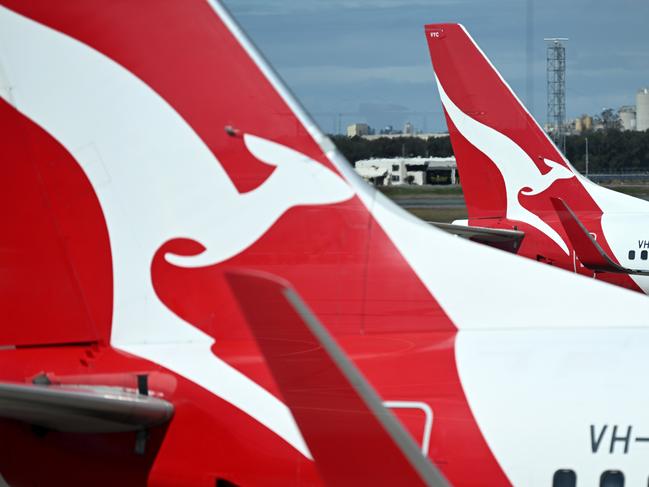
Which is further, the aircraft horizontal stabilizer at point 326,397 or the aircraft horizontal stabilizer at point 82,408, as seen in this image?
the aircraft horizontal stabilizer at point 82,408

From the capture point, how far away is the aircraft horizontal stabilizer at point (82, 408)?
13.6 ft

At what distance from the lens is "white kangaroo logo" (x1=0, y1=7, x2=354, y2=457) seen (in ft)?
17.1

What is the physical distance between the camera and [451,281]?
5195 mm

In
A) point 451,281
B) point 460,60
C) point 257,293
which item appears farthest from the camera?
point 460,60

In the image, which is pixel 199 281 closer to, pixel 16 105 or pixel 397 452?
pixel 16 105

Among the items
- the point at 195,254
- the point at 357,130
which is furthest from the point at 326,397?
the point at 357,130

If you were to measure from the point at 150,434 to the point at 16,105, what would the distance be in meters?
1.83

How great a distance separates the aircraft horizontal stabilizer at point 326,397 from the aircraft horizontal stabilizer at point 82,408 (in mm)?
880

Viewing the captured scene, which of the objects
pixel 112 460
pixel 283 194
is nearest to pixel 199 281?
pixel 283 194

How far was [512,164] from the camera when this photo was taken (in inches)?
759

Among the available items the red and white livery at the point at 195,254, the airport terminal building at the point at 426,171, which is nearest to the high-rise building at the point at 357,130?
the red and white livery at the point at 195,254

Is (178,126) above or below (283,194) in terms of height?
above

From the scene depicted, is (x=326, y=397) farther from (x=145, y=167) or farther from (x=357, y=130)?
(x=357, y=130)

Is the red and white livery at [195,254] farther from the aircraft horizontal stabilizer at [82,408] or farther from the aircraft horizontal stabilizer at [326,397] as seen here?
the aircraft horizontal stabilizer at [326,397]
